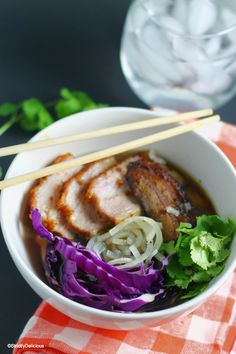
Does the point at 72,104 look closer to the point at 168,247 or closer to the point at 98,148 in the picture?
the point at 98,148

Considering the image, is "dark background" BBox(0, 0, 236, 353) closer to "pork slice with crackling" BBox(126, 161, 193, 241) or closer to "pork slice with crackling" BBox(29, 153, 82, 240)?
"pork slice with crackling" BBox(29, 153, 82, 240)

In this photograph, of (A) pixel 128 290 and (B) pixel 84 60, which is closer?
(A) pixel 128 290

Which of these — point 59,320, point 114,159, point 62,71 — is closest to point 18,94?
point 62,71

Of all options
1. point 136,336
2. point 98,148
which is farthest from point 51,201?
point 136,336

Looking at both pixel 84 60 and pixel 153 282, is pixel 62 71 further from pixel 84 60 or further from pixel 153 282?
pixel 153 282

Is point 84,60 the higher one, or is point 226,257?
point 84,60

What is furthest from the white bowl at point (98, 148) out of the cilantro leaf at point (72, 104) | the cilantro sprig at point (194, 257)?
the cilantro leaf at point (72, 104)

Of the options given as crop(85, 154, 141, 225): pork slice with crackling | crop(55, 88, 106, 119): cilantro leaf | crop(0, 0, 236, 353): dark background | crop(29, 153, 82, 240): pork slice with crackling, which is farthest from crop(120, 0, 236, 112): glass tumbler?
crop(29, 153, 82, 240): pork slice with crackling
